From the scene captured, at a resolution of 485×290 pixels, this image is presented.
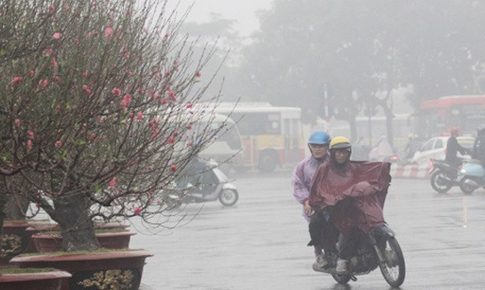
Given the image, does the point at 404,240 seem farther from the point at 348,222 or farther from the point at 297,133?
the point at 297,133

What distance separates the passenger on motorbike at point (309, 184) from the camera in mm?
13453

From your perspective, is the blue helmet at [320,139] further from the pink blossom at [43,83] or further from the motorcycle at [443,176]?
the motorcycle at [443,176]

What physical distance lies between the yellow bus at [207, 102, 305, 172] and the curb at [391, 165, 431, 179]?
16.0 m

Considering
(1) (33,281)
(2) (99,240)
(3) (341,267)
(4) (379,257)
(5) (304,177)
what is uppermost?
(5) (304,177)

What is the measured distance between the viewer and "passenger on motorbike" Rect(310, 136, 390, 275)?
42.7 ft

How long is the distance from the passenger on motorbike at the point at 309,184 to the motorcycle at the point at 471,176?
17991 millimetres

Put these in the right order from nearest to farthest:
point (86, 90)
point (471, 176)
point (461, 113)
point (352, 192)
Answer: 1. point (86, 90)
2. point (352, 192)
3. point (471, 176)
4. point (461, 113)

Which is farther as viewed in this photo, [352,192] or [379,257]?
[352,192]

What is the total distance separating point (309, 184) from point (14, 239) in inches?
148

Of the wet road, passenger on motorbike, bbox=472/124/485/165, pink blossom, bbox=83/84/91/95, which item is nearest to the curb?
passenger on motorbike, bbox=472/124/485/165

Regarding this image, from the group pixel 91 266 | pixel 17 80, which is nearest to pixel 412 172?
pixel 91 266

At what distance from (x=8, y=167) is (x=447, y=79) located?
6560cm

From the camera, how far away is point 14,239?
1541 centimetres

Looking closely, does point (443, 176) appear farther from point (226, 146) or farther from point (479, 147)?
point (226, 146)
